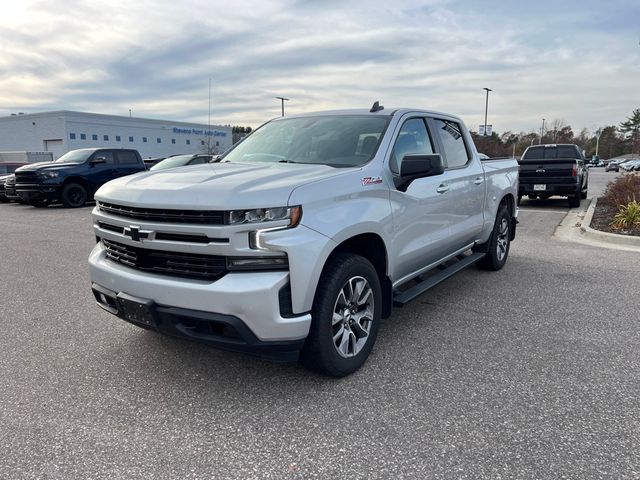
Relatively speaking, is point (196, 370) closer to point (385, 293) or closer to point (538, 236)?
point (385, 293)

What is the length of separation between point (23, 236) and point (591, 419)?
10.0 meters

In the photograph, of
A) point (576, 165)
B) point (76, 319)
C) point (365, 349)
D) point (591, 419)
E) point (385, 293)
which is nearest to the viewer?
point (591, 419)

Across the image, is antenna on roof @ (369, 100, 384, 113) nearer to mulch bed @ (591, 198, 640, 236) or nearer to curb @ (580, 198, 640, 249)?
curb @ (580, 198, 640, 249)

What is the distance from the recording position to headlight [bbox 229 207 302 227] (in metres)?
2.75

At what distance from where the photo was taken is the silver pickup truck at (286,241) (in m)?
2.76

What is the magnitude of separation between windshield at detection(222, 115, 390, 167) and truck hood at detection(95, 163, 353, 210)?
1.06 ft

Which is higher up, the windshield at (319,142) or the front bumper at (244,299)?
the windshield at (319,142)

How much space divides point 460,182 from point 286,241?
8.92 ft

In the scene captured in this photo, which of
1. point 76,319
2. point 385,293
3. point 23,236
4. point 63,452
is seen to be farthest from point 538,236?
point 23,236

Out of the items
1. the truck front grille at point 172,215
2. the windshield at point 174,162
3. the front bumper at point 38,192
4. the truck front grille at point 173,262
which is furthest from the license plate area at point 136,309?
the front bumper at point 38,192

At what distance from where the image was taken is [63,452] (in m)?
2.54

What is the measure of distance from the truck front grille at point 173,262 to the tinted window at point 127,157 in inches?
557

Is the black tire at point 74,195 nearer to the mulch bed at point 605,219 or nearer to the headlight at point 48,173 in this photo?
the headlight at point 48,173

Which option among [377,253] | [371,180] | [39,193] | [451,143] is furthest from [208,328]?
[39,193]
